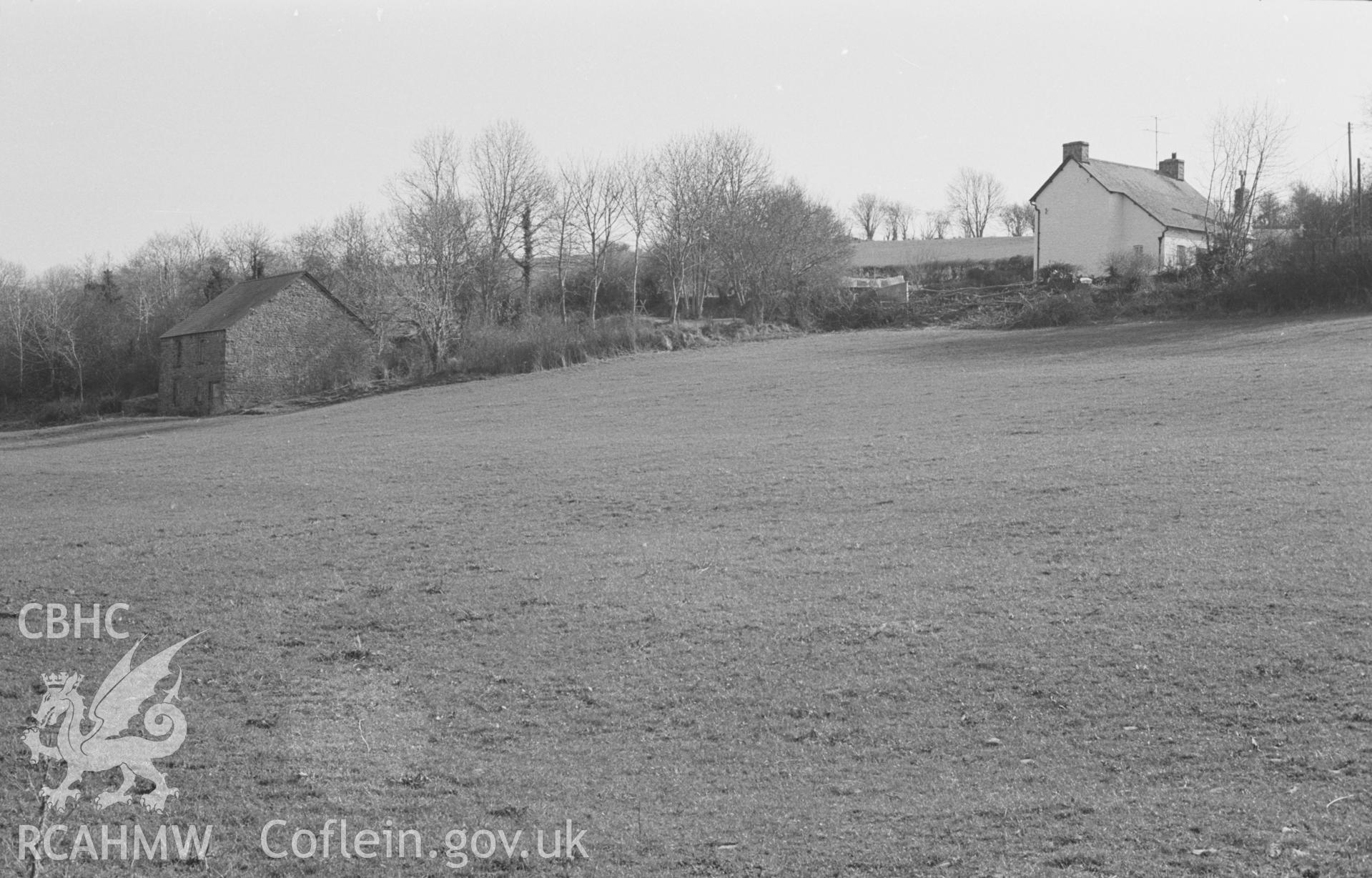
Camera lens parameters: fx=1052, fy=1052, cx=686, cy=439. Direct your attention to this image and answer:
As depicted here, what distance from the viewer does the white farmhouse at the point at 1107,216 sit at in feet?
195

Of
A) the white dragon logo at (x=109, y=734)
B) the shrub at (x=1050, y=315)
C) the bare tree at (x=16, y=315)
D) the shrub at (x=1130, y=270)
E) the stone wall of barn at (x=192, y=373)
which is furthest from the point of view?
the bare tree at (x=16, y=315)

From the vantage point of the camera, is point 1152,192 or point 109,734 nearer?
point 109,734

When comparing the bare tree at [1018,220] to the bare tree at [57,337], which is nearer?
the bare tree at [57,337]

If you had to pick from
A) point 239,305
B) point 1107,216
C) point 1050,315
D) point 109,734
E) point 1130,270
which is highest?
point 1107,216

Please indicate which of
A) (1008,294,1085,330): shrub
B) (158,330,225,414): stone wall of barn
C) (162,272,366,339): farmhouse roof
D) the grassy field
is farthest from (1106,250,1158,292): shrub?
(158,330,225,414): stone wall of barn

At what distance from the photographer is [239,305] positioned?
60.6m

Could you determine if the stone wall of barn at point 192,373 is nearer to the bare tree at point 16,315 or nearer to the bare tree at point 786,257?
the bare tree at point 16,315

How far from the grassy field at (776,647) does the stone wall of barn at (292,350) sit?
111 feet

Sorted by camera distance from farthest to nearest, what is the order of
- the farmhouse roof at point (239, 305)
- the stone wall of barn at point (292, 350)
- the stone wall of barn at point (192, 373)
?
the farmhouse roof at point (239, 305) → the stone wall of barn at point (192, 373) → the stone wall of barn at point (292, 350)

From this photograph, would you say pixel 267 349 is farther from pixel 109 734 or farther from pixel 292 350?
pixel 109 734

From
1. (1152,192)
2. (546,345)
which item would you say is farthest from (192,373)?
(1152,192)

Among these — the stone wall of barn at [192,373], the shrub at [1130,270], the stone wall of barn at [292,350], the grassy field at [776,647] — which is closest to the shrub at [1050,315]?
the shrub at [1130,270]

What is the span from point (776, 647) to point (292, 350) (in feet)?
177

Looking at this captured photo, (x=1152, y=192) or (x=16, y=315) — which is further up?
(x=1152, y=192)
